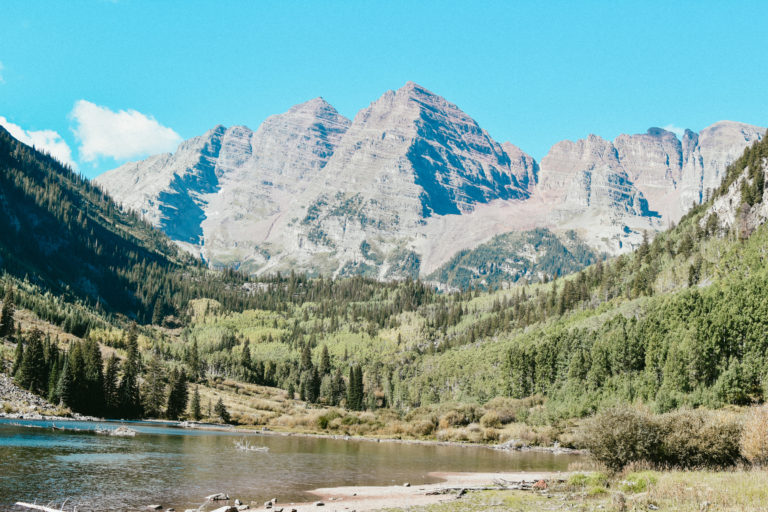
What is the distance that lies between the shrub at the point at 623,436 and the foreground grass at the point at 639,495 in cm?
275

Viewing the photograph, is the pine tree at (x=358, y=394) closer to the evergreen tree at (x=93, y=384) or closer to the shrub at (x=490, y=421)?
the shrub at (x=490, y=421)

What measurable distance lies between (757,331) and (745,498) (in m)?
85.8

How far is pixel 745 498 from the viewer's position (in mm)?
32438

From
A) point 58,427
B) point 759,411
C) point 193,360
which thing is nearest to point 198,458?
point 58,427

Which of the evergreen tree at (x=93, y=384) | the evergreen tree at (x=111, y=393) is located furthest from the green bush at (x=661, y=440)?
the evergreen tree at (x=111, y=393)

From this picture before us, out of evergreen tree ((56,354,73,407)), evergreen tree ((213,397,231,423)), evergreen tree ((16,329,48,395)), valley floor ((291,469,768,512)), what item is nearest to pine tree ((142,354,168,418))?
evergreen tree ((213,397,231,423))

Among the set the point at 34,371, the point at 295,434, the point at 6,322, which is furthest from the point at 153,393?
the point at 6,322

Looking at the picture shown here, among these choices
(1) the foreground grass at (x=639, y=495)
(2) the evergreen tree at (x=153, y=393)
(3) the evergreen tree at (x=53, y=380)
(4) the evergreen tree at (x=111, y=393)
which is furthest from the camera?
(2) the evergreen tree at (x=153, y=393)

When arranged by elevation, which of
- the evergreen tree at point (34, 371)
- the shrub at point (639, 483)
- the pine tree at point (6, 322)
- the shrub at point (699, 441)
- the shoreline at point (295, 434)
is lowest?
the shoreline at point (295, 434)

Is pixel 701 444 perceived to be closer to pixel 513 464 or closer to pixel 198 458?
pixel 513 464

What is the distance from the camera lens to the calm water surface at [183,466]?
46344 mm

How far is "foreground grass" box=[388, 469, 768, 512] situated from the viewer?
33.0 meters

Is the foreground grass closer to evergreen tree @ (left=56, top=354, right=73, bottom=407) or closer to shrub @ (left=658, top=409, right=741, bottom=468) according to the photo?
shrub @ (left=658, top=409, right=741, bottom=468)

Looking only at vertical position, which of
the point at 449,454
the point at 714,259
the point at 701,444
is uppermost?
the point at 714,259
